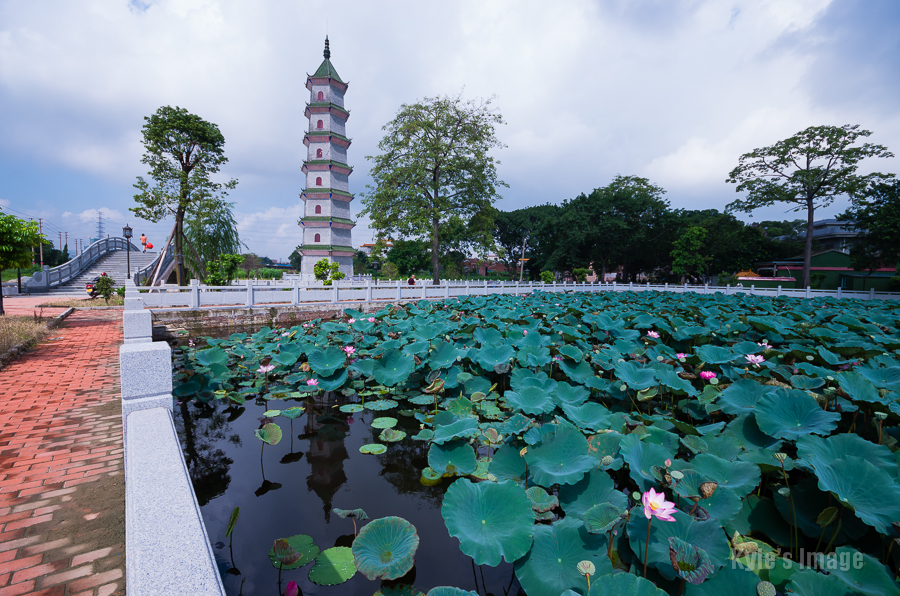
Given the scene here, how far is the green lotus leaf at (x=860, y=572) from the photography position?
1105 mm

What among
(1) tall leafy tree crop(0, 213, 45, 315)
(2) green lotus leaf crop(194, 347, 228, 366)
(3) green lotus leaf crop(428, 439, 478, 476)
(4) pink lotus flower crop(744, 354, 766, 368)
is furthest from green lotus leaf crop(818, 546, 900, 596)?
(1) tall leafy tree crop(0, 213, 45, 315)

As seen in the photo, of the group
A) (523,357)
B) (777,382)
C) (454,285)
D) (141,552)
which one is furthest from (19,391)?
(454,285)

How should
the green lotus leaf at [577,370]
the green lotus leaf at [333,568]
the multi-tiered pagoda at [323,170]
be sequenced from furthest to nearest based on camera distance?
the multi-tiered pagoda at [323,170], the green lotus leaf at [577,370], the green lotus leaf at [333,568]

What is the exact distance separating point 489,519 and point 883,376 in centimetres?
305

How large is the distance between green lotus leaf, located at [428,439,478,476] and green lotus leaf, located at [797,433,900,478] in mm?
1639

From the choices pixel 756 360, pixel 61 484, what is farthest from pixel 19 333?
pixel 756 360

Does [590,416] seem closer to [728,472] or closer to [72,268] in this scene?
[728,472]

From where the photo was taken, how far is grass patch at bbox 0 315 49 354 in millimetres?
5923

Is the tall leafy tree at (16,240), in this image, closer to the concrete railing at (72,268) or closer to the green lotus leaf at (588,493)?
the green lotus leaf at (588,493)

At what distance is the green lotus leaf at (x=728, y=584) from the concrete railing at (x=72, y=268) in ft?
86.6

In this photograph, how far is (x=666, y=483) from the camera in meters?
1.60

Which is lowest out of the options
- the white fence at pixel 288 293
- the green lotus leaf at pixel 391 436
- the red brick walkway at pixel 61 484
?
the red brick walkway at pixel 61 484

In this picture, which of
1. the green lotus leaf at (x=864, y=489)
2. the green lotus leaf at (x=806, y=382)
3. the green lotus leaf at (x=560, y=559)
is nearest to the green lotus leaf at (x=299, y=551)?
the green lotus leaf at (x=560, y=559)

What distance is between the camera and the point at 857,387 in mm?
2160
